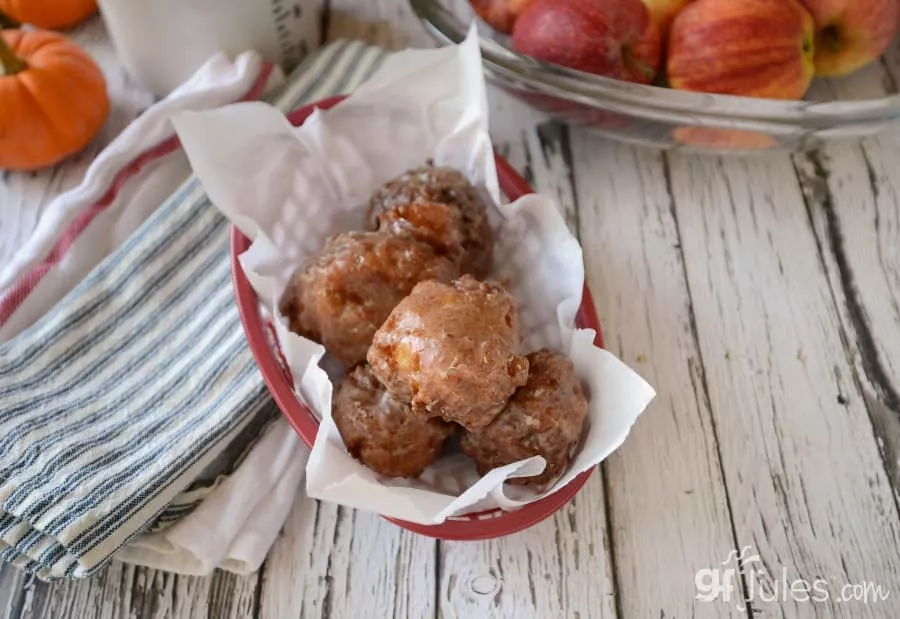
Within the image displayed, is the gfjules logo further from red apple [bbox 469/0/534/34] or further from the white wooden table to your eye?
red apple [bbox 469/0/534/34]

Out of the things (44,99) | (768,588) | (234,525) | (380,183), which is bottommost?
(768,588)

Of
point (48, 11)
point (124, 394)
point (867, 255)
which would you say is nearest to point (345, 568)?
point (124, 394)

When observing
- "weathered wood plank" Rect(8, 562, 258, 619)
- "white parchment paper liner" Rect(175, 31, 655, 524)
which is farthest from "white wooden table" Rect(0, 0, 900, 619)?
"white parchment paper liner" Rect(175, 31, 655, 524)

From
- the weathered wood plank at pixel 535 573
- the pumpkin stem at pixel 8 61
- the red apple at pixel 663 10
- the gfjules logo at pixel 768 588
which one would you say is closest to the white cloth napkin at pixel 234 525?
the weathered wood plank at pixel 535 573

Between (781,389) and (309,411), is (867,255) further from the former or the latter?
(309,411)

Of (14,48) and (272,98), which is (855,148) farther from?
(14,48)

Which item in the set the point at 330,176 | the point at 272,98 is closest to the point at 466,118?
the point at 330,176

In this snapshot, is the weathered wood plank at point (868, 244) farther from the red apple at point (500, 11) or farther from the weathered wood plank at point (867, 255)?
the red apple at point (500, 11)
